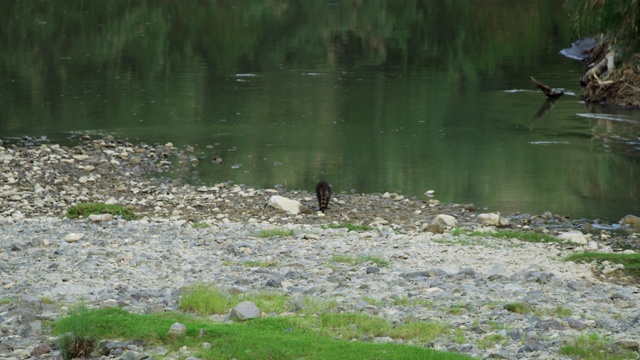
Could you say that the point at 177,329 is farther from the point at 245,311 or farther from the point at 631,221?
the point at 631,221

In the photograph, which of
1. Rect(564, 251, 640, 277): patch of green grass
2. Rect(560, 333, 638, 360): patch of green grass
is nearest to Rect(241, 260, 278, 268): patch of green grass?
Rect(564, 251, 640, 277): patch of green grass

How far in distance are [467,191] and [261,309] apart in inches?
581

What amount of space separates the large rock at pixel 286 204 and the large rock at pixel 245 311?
34.4ft

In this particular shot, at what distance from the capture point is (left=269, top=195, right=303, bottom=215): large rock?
76.0 ft

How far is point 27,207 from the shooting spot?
22.8 m

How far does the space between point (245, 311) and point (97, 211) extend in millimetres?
9399

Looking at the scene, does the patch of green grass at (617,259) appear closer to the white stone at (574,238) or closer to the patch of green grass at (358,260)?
the white stone at (574,238)

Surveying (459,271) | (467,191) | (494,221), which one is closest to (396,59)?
(467,191)

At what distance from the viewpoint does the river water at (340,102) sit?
28.6 m

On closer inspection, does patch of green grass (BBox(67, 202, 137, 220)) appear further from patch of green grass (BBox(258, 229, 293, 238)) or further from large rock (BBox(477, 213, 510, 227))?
large rock (BBox(477, 213, 510, 227))

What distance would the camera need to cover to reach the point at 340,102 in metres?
41.7

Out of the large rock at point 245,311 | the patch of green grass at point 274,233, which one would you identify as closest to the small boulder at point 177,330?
the large rock at point 245,311

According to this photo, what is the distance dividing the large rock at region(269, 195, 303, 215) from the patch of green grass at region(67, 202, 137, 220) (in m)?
3.33

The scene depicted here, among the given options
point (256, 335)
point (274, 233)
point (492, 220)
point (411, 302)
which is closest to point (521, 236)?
point (492, 220)
